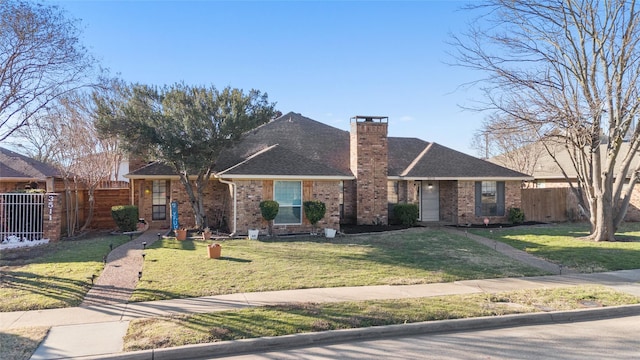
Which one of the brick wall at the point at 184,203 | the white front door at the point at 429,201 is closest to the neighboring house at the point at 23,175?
the brick wall at the point at 184,203

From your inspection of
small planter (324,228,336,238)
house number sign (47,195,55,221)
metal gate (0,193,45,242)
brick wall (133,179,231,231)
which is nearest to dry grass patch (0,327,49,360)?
house number sign (47,195,55,221)

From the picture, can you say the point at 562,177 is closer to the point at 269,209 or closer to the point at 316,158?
the point at 316,158

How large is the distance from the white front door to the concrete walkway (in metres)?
11.3

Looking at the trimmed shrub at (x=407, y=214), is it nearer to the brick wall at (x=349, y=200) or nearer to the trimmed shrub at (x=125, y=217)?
the brick wall at (x=349, y=200)

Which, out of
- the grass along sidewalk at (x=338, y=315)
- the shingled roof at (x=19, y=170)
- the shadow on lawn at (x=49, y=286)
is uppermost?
the shingled roof at (x=19, y=170)

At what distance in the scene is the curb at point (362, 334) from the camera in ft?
17.4

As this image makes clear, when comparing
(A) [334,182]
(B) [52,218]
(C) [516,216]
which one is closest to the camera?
(B) [52,218]

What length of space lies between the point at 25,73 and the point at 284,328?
32.0 feet

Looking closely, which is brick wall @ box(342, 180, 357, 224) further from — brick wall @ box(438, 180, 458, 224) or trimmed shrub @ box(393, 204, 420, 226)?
brick wall @ box(438, 180, 458, 224)

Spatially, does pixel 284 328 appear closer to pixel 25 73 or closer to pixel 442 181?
pixel 25 73

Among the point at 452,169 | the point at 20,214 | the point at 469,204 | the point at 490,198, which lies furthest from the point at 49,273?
the point at 490,198

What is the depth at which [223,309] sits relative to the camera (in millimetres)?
6914

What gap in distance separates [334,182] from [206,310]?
1043 centimetres

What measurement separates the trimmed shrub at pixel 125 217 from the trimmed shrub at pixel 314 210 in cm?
711
